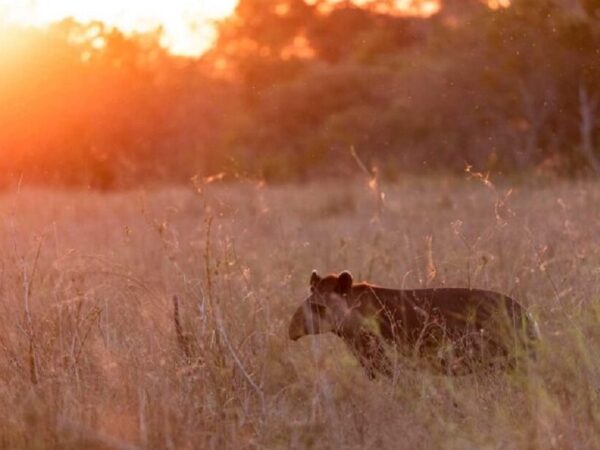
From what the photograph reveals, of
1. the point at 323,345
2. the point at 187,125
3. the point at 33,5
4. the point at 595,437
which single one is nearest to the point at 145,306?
the point at 323,345

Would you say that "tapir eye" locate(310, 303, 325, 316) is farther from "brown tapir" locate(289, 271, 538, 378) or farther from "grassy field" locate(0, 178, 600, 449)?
"grassy field" locate(0, 178, 600, 449)

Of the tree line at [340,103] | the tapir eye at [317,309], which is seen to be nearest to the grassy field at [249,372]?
the tapir eye at [317,309]

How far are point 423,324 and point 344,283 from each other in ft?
1.81

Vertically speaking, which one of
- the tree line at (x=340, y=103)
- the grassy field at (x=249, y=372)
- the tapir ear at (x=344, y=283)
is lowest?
the grassy field at (x=249, y=372)

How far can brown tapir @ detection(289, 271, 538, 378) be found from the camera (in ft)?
22.0

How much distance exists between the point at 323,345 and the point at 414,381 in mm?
1205

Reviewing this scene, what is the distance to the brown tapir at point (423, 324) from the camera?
6711 mm

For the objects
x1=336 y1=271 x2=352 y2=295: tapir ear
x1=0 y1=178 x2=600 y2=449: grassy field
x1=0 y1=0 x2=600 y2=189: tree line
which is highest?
x1=0 y1=0 x2=600 y2=189: tree line

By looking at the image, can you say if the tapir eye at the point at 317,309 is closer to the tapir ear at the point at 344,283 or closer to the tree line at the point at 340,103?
the tapir ear at the point at 344,283

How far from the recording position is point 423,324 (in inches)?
280

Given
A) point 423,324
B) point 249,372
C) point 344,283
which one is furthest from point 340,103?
point 249,372

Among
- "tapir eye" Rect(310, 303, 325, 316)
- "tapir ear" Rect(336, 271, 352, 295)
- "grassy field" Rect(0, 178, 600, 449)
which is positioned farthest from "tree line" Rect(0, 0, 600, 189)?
"tapir eye" Rect(310, 303, 325, 316)

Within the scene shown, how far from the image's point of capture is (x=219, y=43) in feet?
149

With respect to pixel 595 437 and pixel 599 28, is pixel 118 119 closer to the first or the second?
pixel 599 28
